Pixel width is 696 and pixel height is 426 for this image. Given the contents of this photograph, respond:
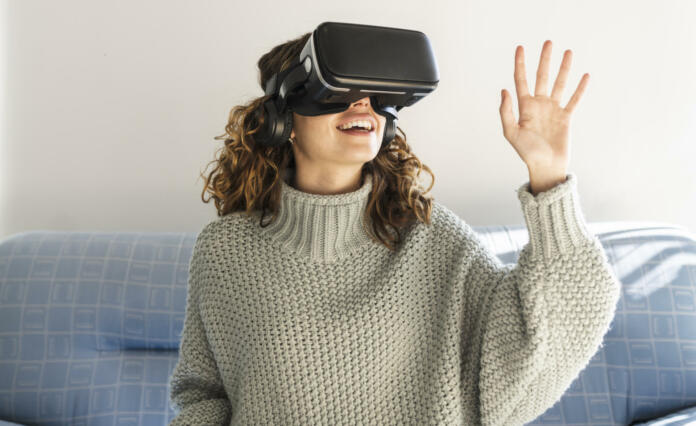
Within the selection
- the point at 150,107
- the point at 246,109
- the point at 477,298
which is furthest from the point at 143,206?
the point at 477,298

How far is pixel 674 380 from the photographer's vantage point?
5.22 ft

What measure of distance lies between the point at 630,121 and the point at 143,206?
162cm

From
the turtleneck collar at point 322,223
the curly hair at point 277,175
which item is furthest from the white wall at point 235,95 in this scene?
the turtleneck collar at point 322,223

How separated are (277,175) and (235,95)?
75 cm

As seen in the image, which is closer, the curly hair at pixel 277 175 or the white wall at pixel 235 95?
Answer: the curly hair at pixel 277 175

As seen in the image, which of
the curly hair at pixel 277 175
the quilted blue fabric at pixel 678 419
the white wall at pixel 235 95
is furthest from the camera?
the white wall at pixel 235 95

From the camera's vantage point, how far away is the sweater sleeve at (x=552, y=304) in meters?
0.92

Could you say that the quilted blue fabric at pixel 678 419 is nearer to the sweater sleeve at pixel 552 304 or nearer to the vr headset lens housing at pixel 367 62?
the sweater sleeve at pixel 552 304

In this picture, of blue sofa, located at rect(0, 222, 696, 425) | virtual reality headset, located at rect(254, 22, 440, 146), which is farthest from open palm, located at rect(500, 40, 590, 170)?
blue sofa, located at rect(0, 222, 696, 425)

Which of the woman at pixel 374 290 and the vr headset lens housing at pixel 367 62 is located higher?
the vr headset lens housing at pixel 367 62

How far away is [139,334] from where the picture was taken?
1.65 metres

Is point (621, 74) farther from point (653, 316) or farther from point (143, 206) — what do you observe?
point (143, 206)

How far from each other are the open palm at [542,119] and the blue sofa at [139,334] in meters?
0.78

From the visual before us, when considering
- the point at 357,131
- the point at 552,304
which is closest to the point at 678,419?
the point at 552,304
